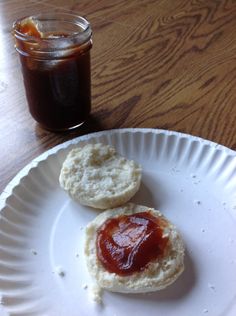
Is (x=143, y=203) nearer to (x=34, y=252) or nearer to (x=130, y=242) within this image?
(x=130, y=242)

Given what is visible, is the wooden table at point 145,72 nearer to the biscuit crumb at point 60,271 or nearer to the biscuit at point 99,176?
the biscuit at point 99,176

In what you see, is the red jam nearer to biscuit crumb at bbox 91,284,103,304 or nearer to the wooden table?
biscuit crumb at bbox 91,284,103,304

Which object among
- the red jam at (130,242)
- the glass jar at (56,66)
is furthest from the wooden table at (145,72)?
the red jam at (130,242)

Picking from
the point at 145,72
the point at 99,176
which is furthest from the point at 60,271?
the point at 145,72

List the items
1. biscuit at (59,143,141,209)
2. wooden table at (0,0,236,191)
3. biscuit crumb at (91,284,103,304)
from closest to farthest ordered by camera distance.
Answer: biscuit crumb at (91,284,103,304), biscuit at (59,143,141,209), wooden table at (0,0,236,191)

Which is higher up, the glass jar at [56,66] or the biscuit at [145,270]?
the glass jar at [56,66]

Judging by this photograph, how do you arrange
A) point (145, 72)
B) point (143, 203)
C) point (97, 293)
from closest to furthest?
point (97, 293), point (143, 203), point (145, 72)

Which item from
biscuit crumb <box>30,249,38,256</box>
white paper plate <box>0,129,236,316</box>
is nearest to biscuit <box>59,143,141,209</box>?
white paper plate <box>0,129,236,316</box>
